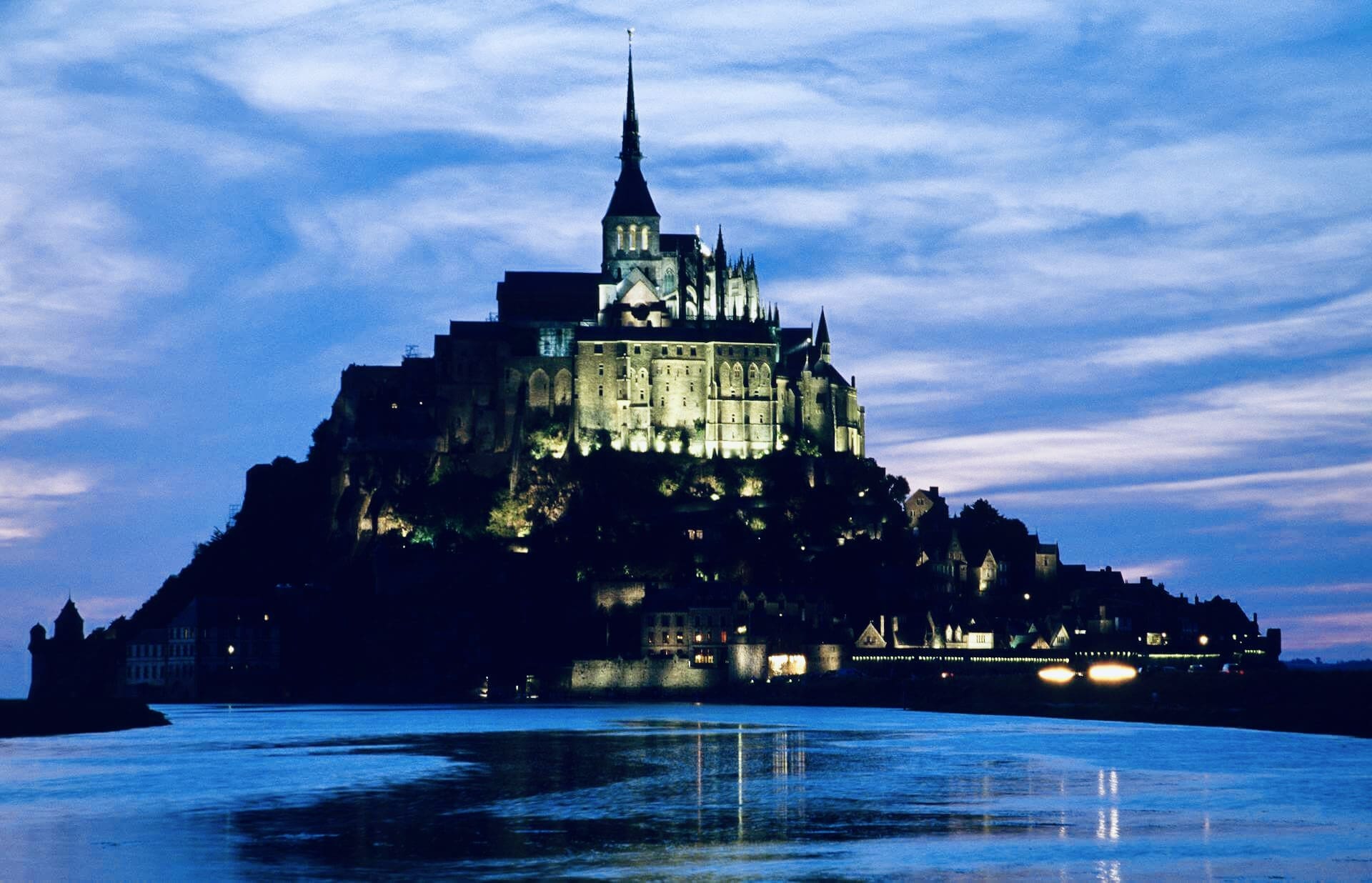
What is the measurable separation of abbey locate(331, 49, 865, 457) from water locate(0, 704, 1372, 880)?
6278cm

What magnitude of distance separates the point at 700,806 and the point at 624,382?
3782 inches

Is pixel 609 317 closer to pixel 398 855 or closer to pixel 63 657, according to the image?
pixel 63 657

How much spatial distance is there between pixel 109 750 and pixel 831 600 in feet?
208

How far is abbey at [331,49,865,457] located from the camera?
14125 centimetres

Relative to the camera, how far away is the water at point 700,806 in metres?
35.0

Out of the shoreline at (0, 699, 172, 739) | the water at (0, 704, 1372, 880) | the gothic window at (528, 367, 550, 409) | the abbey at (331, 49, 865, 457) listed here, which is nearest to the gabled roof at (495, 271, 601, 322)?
the abbey at (331, 49, 865, 457)

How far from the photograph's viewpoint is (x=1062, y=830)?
39.7 metres

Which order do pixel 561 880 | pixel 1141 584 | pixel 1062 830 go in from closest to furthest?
1. pixel 561 880
2. pixel 1062 830
3. pixel 1141 584

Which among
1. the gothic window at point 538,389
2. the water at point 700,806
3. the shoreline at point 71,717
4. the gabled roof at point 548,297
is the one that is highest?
the gabled roof at point 548,297

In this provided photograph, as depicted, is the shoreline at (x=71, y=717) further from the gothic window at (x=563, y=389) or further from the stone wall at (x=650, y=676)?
the gothic window at (x=563, y=389)

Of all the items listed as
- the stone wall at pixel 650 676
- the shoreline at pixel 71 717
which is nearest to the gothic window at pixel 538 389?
the stone wall at pixel 650 676

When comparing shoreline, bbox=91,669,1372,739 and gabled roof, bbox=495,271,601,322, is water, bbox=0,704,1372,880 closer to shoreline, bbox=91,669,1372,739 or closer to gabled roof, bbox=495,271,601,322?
shoreline, bbox=91,669,1372,739

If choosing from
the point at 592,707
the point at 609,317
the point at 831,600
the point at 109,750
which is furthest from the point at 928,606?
the point at 109,750

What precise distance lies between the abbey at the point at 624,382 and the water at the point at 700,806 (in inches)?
2472
